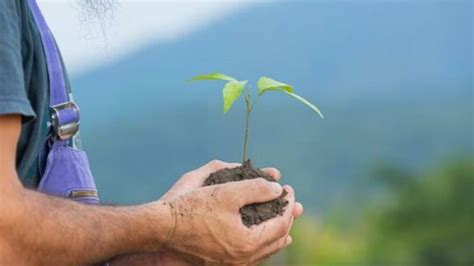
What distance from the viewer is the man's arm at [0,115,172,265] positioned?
57.6 inches

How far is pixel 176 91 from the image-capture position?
18016 mm

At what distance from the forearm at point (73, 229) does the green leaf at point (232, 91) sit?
0.81 feet

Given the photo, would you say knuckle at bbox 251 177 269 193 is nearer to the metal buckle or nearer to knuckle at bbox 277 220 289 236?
knuckle at bbox 277 220 289 236

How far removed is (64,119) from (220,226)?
33cm

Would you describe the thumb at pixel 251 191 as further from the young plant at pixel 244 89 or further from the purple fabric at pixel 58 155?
the purple fabric at pixel 58 155

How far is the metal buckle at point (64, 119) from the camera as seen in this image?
167cm

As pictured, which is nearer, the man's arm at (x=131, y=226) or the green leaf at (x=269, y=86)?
the man's arm at (x=131, y=226)

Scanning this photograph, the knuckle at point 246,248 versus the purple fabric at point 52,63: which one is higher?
the purple fabric at point 52,63

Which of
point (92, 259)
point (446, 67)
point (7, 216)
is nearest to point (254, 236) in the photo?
point (92, 259)

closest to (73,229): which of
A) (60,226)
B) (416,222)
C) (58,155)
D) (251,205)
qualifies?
(60,226)

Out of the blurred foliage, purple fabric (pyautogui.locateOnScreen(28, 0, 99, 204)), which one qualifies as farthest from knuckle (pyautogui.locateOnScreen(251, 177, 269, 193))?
the blurred foliage

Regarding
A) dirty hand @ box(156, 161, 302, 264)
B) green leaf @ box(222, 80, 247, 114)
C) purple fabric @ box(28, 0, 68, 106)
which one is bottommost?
dirty hand @ box(156, 161, 302, 264)

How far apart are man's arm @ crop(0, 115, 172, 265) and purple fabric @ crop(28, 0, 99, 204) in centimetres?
10

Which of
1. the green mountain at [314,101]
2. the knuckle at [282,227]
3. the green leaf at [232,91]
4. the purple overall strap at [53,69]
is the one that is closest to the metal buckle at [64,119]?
the purple overall strap at [53,69]
